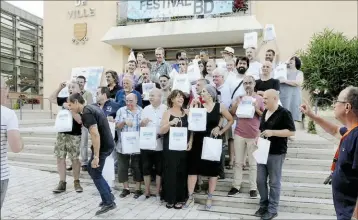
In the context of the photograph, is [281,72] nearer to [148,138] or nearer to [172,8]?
[148,138]

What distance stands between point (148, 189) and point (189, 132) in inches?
48.9

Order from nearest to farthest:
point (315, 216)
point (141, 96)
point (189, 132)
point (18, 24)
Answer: point (315, 216), point (189, 132), point (141, 96), point (18, 24)

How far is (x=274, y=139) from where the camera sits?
4.30 m

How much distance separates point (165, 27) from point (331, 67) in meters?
6.47

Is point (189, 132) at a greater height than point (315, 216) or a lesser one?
greater

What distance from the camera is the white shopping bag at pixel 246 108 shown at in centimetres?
482

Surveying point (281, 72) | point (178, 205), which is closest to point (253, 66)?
point (281, 72)

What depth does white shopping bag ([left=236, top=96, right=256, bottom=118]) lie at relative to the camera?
15.8ft

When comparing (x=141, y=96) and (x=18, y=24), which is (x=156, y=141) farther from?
(x=18, y=24)

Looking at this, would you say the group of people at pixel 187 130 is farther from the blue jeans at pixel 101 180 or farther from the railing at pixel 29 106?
the railing at pixel 29 106

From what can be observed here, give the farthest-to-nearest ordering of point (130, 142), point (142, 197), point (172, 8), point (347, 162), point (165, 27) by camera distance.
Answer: point (172, 8)
point (165, 27)
point (142, 197)
point (130, 142)
point (347, 162)

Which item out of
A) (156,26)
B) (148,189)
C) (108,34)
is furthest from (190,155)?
(108,34)

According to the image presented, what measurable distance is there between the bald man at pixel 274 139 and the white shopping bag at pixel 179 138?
1.11 metres

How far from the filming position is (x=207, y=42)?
13.8m
